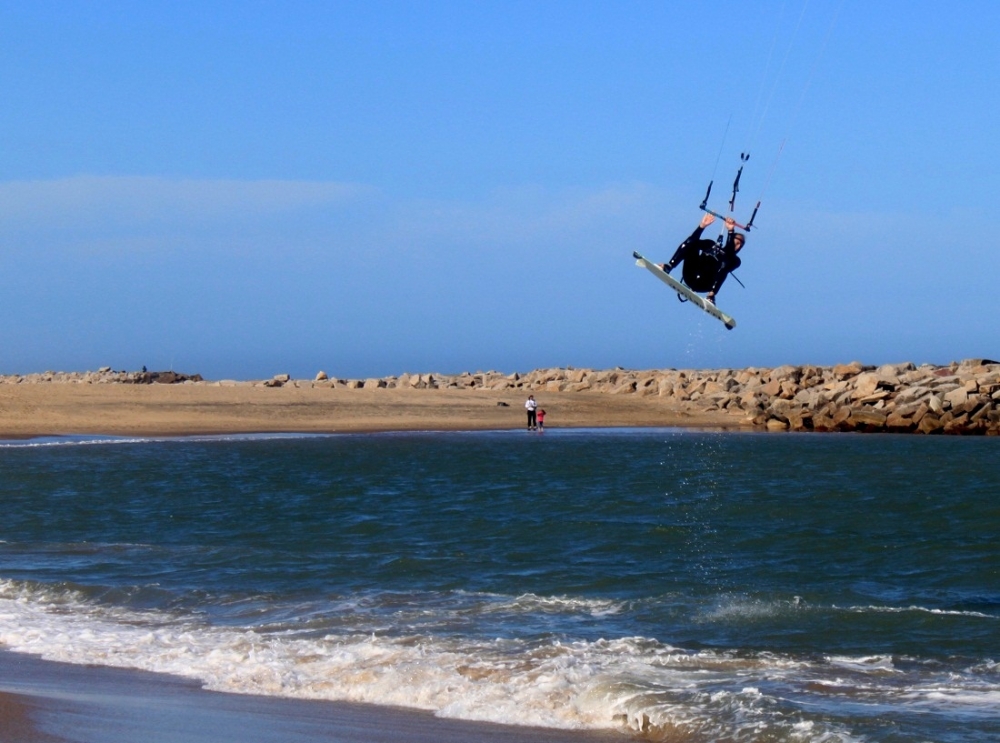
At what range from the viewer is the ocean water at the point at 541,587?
28.3 feet

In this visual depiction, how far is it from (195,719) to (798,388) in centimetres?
3744

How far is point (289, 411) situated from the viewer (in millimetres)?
37812

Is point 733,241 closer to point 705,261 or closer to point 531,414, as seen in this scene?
point 705,261

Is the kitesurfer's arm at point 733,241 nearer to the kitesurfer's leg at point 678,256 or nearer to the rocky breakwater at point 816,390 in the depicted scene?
the kitesurfer's leg at point 678,256

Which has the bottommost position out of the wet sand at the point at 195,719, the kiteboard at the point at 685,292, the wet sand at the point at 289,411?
the wet sand at the point at 195,719

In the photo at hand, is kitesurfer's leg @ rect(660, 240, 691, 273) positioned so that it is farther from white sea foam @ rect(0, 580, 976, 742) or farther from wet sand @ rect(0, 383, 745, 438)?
wet sand @ rect(0, 383, 745, 438)

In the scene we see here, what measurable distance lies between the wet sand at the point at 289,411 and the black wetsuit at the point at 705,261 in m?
22.3

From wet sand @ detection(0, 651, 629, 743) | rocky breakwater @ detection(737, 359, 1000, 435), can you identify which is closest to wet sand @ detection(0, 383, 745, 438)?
rocky breakwater @ detection(737, 359, 1000, 435)

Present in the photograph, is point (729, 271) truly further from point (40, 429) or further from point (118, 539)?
point (40, 429)

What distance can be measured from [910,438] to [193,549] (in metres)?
24.2

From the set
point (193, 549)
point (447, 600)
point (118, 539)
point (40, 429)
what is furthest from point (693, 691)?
point (40, 429)

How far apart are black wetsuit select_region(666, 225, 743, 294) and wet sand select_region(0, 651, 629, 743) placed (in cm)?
634

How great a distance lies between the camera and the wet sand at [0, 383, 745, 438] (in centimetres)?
3425

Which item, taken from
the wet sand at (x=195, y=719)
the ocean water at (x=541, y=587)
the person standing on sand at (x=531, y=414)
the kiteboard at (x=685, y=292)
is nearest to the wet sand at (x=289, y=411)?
the person standing on sand at (x=531, y=414)
